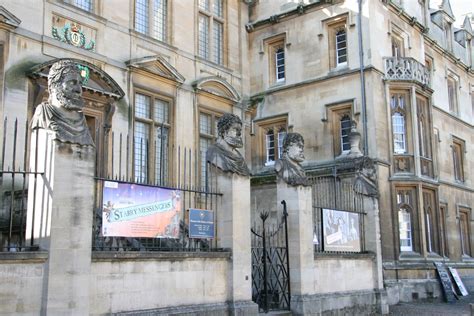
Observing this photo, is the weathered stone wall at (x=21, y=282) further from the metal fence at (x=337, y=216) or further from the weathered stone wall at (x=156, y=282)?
the metal fence at (x=337, y=216)

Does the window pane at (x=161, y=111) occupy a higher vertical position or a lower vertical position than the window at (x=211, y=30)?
lower

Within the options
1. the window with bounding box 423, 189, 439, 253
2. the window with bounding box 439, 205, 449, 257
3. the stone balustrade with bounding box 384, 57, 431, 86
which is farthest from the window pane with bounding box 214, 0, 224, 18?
the window with bounding box 439, 205, 449, 257

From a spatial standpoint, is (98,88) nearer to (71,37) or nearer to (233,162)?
(71,37)

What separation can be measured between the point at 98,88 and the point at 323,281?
345 inches

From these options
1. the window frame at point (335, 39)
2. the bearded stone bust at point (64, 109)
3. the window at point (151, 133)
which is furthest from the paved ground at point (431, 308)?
the bearded stone bust at point (64, 109)

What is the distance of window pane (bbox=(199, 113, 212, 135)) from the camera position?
21.6 meters

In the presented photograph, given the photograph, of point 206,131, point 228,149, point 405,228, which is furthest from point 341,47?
point 228,149

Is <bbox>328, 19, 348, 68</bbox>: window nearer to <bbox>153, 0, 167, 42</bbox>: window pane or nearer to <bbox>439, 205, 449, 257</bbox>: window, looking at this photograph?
<bbox>153, 0, 167, 42</bbox>: window pane

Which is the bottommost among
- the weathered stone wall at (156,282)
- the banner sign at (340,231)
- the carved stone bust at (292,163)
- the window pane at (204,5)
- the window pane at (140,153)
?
the weathered stone wall at (156,282)

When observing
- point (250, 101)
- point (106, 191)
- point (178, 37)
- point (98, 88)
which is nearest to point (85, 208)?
point (106, 191)

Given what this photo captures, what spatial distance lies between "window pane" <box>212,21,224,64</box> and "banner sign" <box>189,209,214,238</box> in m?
12.4

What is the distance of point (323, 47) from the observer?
75.2ft

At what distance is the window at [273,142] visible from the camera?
78.3ft

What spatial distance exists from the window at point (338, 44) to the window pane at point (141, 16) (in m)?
7.45
